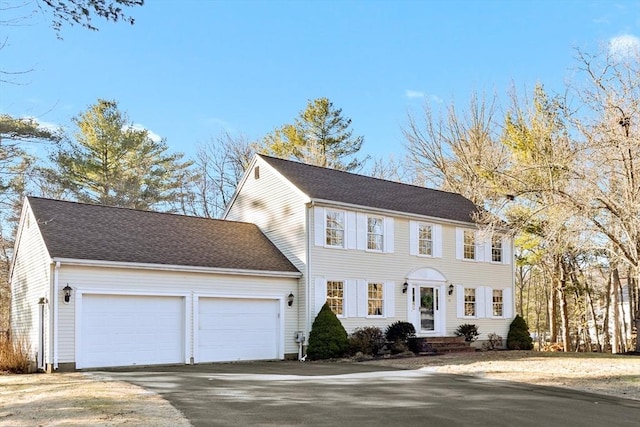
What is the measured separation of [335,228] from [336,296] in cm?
222

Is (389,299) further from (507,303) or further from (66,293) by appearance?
(66,293)

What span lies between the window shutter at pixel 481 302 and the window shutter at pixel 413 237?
3.72 meters

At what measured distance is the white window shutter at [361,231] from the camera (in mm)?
21141

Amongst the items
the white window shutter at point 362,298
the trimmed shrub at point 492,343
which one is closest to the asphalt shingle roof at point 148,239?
the white window shutter at point 362,298

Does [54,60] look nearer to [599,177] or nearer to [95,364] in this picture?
[95,364]

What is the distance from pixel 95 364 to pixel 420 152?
22.4 m

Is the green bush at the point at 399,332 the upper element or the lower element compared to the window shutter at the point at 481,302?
lower

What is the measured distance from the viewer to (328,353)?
747 inches

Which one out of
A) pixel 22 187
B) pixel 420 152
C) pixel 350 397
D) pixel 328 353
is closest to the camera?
pixel 350 397

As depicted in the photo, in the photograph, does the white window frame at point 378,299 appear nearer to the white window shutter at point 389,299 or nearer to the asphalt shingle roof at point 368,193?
the white window shutter at point 389,299

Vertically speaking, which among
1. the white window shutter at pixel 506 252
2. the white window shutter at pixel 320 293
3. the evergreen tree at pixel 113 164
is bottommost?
the white window shutter at pixel 320 293

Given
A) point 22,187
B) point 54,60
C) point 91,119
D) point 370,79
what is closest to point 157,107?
point 91,119

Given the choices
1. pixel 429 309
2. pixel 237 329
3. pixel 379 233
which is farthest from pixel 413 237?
pixel 237 329

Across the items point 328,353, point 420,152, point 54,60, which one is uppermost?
point 420,152
